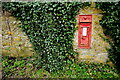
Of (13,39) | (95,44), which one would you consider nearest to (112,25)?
(95,44)

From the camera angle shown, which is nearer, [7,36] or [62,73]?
[62,73]

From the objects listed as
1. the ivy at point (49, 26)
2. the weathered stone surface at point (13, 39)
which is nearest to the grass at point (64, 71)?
the ivy at point (49, 26)

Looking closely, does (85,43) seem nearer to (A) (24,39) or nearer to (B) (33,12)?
(B) (33,12)

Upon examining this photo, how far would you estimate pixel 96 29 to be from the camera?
2.92 meters

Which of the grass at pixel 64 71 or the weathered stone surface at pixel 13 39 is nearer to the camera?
the grass at pixel 64 71

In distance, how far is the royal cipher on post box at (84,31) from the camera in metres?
2.89

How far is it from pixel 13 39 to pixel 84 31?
2564 millimetres

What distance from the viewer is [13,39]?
3.26 metres

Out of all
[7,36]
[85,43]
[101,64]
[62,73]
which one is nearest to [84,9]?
[85,43]

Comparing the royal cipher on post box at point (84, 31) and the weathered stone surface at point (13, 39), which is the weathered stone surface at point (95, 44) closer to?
the royal cipher on post box at point (84, 31)

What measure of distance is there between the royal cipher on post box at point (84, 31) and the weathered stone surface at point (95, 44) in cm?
10

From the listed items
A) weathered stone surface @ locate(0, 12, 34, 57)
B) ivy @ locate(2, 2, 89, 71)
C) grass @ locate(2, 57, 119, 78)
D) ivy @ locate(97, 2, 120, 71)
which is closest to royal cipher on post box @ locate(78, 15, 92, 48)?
ivy @ locate(2, 2, 89, 71)

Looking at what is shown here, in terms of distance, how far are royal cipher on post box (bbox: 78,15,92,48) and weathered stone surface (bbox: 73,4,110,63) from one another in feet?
0.34

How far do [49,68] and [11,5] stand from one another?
2.38 meters
